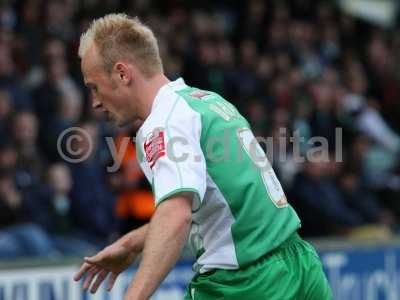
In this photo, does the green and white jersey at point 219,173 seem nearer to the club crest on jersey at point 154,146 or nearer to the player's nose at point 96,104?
the club crest on jersey at point 154,146

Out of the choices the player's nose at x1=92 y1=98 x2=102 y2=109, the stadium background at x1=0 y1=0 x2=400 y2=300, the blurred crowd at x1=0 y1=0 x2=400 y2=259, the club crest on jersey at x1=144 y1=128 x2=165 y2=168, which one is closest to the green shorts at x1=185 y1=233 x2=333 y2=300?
the club crest on jersey at x1=144 y1=128 x2=165 y2=168

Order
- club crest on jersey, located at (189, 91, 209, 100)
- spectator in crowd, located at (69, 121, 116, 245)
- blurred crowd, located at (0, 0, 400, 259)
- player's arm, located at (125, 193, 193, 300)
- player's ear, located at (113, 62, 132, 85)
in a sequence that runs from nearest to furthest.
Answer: player's arm, located at (125, 193, 193, 300) → player's ear, located at (113, 62, 132, 85) → club crest on jersey, located at (189, 91, 209, 100) → blurred crowd, located at (0, 0, 400, 259) → spectator in crowd, located at (69, 121, 116, 245)

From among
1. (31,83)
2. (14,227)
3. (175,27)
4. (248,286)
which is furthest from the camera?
(175,27)

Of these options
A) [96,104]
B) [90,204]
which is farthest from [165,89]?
[90,204]

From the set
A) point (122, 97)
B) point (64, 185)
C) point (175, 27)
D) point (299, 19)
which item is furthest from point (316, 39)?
point (122, 97)

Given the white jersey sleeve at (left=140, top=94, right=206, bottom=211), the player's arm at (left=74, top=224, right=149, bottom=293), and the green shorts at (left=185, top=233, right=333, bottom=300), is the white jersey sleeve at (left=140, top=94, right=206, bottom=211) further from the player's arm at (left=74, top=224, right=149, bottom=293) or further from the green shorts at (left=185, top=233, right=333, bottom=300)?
the player's arm at (left=74, top=224, right=149, bottom=293)

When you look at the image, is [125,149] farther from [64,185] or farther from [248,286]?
[248,286]

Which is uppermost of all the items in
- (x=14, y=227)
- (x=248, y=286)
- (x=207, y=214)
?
(x=207, y=214)

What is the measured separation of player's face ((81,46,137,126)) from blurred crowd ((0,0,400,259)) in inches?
169

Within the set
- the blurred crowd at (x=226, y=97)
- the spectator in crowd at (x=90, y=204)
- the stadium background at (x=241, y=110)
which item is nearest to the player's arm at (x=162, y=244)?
the stadium background at (x=241, y=110)

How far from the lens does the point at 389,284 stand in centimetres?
890

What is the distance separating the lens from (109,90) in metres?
3.86

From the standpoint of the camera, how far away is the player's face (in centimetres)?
384

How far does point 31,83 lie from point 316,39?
5792 mm
